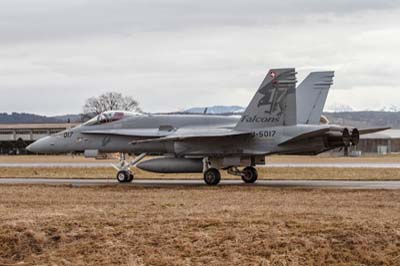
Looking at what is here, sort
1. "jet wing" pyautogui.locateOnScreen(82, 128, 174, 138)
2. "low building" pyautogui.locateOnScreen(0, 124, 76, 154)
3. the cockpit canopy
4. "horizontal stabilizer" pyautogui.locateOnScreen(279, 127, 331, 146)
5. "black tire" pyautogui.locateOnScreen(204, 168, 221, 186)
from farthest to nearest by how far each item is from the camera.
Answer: "low building" pyautogui.locateOnScreen(0, 124, 76, 154), the cockpit canopy, "jet wing" pyautogui.locateOnScreen(82, 128, 174, 138), "black tire" pyautogui.locateOnScreen(204, 168, 221, 186), "horizontal stabilizer" pyautogui.locateOnScreen(279, 127, 331, 146)

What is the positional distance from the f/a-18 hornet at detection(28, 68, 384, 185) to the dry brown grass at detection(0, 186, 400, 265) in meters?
9.73

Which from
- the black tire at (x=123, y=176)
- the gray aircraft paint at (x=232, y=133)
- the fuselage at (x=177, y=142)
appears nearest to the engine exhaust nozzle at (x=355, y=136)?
the gray aircraft paint at (x=232, y=133)

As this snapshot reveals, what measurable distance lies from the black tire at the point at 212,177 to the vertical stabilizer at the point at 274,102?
215 centimetres

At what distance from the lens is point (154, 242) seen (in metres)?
14.6

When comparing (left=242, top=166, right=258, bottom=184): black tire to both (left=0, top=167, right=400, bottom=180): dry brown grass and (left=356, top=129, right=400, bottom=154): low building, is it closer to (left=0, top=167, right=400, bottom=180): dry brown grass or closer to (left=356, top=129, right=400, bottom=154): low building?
(left=0, top=167, right=400, bottom=180): dry brown grass

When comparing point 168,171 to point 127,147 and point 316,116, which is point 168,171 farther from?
point 316,116

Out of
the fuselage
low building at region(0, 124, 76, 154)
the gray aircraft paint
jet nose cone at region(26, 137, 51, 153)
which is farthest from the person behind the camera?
low building at region(0, 124, 76, 154)

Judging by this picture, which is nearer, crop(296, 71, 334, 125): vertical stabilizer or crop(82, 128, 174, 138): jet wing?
crop(82, 128, 174, 138): jet wing

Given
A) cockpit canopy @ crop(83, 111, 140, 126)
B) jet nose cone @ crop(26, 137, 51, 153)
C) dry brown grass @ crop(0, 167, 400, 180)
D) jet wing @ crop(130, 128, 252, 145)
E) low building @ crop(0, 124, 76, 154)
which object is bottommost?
dry brown grass @ crop(0, 167, 400, 180)

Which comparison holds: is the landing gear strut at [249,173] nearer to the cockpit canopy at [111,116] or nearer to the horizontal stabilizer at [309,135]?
the horizontal stabilizer at [309,135]

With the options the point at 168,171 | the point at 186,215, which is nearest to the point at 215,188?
the point at 168,171

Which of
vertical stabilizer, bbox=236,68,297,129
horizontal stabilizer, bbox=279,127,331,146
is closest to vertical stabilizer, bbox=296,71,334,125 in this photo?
vertical stabilizer, bbox=236,68,297,129

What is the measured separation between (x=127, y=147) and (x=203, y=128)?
3510 millimetres

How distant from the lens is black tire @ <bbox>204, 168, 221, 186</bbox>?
30.1 m
